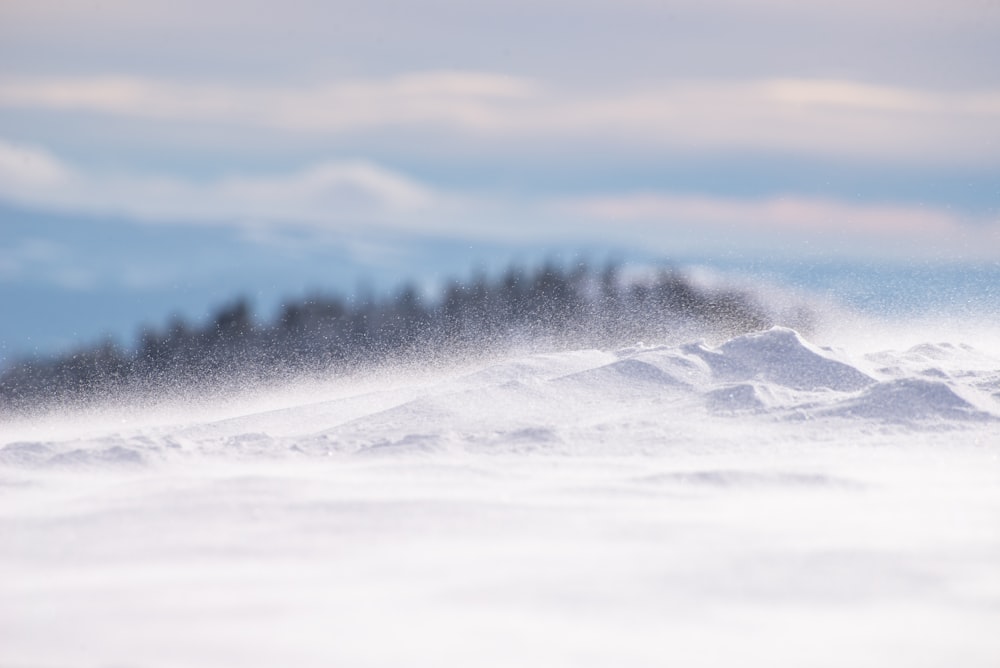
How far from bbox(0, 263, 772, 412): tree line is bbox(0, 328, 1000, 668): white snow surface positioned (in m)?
2.26

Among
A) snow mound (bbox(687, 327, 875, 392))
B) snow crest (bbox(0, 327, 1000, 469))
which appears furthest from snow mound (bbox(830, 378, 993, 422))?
snow mound (bbox(687, 327, 875, 392))

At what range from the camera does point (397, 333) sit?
1002 centimetres

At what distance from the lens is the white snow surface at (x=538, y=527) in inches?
130

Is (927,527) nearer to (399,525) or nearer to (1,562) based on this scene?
(399,525)

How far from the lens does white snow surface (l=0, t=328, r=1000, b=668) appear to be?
130 inches

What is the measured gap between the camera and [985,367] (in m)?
7.81

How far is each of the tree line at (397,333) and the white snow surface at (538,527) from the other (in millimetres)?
2264

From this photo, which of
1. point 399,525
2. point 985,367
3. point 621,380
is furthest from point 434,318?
point 399,525

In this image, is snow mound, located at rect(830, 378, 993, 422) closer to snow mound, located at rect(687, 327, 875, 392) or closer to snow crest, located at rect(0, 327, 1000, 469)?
snow crest, located at rect(0, 327, 1000, 469)

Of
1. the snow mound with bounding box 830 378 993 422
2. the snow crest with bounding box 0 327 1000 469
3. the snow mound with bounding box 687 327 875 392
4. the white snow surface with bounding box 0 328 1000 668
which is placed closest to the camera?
the white snow surface with bounding box 0 328 1000 668

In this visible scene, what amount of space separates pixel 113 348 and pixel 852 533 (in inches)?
299

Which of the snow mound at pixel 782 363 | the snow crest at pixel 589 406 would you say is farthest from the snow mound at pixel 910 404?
the snow mound at pixel 782 363

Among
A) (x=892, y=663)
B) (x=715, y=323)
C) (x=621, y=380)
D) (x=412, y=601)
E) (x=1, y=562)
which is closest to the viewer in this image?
(x=892, y=663)

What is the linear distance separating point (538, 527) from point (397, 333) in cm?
587
